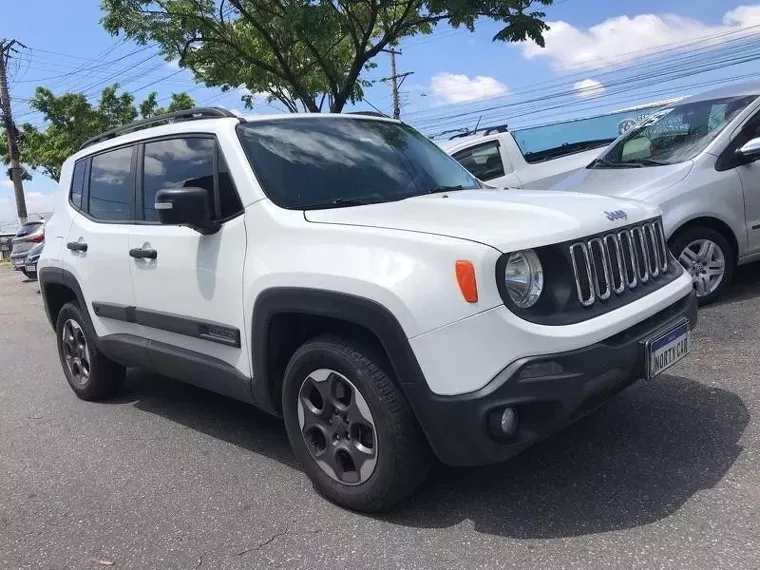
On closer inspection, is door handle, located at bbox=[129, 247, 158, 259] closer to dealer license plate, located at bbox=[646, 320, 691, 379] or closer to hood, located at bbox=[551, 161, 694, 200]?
dealer license plate, located at bbox=[646, 320, 691, 379]

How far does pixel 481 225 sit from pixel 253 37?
35.7ft

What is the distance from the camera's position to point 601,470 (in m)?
3.30

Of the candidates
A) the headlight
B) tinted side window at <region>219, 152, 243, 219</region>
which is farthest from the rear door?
the headlight

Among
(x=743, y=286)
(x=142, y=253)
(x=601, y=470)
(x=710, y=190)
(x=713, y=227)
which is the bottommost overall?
(x=743, y=286)

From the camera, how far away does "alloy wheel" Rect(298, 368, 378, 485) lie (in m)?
2.99

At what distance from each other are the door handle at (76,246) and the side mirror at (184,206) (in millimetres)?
1511

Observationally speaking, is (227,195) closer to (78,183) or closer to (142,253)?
(142,253)

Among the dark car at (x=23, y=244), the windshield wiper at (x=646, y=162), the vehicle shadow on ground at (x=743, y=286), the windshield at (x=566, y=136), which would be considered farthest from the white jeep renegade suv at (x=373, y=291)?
the dark car at (x=23, y=244)

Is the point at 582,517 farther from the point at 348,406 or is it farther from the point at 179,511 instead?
the point at 179,511

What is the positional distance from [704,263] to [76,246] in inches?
194

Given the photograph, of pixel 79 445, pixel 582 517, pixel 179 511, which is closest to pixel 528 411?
pixel 582 517

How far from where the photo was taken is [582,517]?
292 centimetres

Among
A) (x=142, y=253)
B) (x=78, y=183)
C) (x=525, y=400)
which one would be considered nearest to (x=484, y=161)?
(x=78, y=183)

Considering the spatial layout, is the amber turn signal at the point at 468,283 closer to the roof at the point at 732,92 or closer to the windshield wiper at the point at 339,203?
the windshield wiper at the point at 339,203
